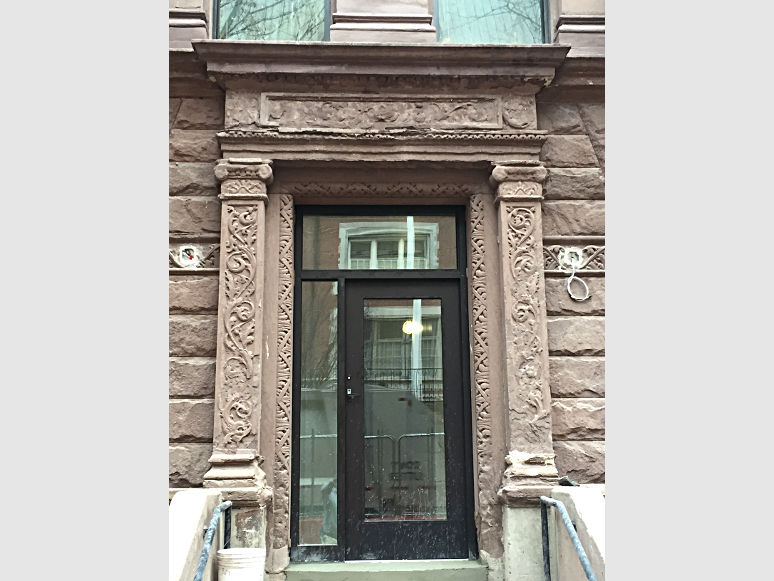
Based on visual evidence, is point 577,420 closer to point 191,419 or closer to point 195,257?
point 191,419

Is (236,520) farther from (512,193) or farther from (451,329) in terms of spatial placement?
(512,193)

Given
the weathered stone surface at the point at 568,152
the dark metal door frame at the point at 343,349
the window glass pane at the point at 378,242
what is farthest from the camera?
the window glass pane at the point at 378,242

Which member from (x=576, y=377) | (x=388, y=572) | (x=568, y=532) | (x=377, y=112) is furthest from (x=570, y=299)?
(x=388, y=572)

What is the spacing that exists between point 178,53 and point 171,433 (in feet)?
10.1

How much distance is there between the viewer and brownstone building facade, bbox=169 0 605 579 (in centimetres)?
597

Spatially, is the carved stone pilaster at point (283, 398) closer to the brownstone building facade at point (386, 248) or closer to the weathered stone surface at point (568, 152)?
the brownstone building facade at point (386, 248)

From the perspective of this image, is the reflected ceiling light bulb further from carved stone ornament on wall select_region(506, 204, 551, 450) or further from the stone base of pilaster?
the stone base of pilaster

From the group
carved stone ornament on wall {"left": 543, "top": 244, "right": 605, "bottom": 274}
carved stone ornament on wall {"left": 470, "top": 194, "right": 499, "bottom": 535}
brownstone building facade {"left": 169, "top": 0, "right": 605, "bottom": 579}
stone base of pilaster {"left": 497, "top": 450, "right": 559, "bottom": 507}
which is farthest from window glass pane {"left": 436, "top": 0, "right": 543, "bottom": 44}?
stone base of pilaster {"left": 497, "top": 450, "right": 559, "bottom": 507}

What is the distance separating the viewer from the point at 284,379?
6.11m

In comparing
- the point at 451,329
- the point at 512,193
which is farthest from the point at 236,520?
the point at 512,193

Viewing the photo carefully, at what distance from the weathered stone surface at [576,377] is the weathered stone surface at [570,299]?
1.28 ft

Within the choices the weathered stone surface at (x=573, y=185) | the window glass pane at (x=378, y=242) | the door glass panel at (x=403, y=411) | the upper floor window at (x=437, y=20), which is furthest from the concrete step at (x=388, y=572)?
the upper floor window at (x=437, y=20)

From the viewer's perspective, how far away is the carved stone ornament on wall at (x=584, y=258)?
20.7 ft

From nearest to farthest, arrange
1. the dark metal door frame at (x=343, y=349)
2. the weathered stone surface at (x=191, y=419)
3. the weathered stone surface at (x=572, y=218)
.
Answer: the weathered stone surface at (x=191, y=419)
the dark metal door frame at (x=343, y=349)
the weathered stone surface at (x=572, y=218)
